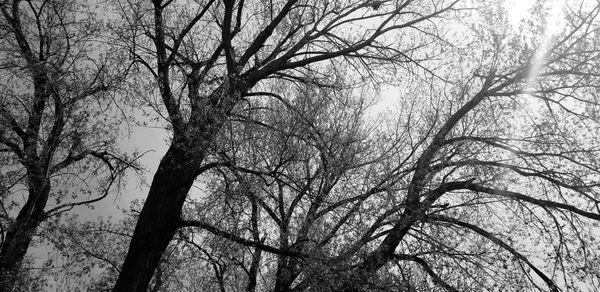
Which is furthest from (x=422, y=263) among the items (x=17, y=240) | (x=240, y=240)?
(x=17, y=240)

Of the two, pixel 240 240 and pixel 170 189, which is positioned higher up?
pixel 170 189

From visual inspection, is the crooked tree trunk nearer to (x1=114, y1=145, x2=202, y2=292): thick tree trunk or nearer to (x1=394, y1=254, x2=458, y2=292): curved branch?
(x1=114, y1=145, x2=202, y2=292): thick tree trunk

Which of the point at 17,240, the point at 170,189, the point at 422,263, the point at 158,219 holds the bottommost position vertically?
the point at 17,240

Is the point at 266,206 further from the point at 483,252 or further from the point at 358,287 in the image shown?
the point at 483,252

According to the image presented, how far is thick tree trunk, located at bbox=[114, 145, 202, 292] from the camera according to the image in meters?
6.46

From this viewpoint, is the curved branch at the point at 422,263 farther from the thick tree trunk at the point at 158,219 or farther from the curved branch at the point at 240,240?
the thick tree trunk at the point at 158,219

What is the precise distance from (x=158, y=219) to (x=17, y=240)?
4.34m

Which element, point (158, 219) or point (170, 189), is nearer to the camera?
point (158, 219)

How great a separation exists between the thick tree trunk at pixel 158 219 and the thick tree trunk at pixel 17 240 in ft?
9.32

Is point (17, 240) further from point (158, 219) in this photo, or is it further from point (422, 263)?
point (422, 263)

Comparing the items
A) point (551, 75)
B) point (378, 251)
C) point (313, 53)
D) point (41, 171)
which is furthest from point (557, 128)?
point (41, 171)

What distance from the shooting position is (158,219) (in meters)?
6.78

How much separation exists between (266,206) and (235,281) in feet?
17.3

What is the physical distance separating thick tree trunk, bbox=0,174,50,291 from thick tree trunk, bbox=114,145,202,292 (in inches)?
112
